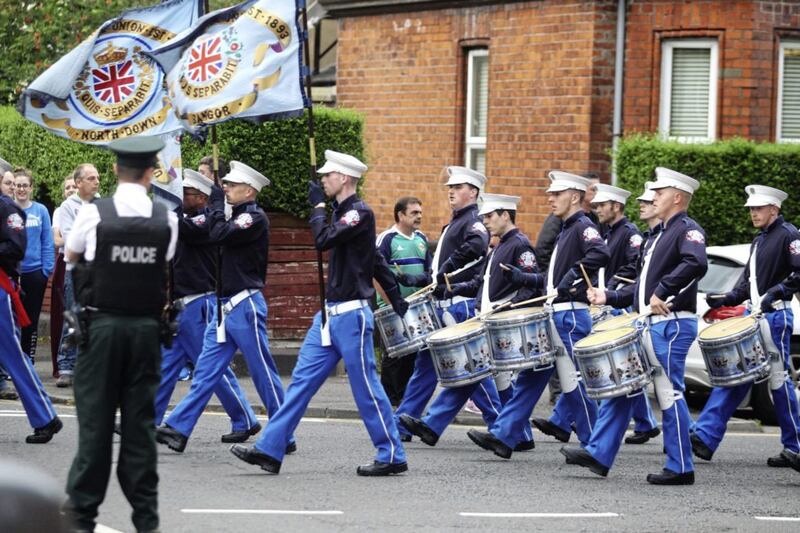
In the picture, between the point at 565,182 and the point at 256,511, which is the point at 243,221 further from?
the point at 256,511

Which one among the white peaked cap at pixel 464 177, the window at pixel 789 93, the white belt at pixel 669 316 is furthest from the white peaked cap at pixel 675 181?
the window at pixel 789 93

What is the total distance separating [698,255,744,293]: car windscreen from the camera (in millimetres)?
15117

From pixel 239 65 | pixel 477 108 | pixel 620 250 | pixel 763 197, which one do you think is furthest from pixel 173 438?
pixel 477 108

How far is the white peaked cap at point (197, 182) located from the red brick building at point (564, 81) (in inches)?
334

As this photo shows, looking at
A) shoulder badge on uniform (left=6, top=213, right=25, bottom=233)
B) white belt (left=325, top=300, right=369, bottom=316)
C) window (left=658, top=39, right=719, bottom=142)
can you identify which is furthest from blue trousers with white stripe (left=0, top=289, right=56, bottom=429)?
window (left=658, top=39, right=719, bottom=142)

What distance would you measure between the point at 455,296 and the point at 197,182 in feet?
8.01

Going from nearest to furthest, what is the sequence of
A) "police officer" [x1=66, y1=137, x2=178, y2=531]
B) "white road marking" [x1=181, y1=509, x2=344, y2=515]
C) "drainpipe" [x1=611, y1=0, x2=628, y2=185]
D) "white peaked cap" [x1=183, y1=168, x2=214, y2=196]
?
1. "police officer" [x1=66, y1=137, x2=178, y2=531]
2. "white road marking" [x1=181, y1=509, x2=344, y2=515]
3. "white peaked cap" [x1=183, y1=168, x2=214, y2=196]
4. "drainpipe" [x1=611, y1=0, x2=628, y2=185]

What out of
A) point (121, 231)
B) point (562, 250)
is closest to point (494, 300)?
point (562, 250)

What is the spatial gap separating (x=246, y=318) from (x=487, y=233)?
267 centimetres

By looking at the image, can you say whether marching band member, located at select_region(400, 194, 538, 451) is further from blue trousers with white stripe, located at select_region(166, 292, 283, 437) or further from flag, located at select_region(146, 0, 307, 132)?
flag, located at select_region(146, 0, 307, 132)

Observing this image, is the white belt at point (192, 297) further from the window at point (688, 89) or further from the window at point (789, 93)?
the window at point (789, 93)

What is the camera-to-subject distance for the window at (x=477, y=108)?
2200cm

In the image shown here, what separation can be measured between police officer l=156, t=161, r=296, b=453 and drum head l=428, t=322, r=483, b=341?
1221mm

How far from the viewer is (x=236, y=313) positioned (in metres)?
11.7
